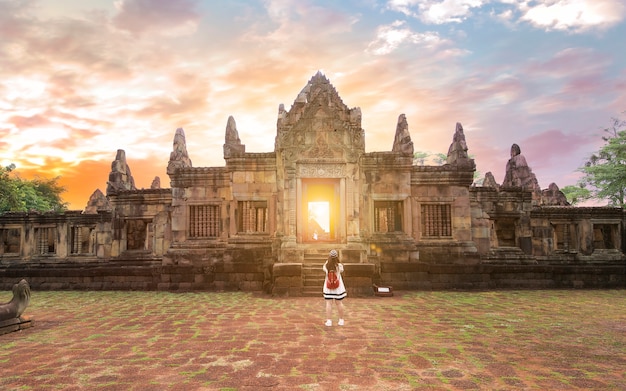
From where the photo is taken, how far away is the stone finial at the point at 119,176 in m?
18.7

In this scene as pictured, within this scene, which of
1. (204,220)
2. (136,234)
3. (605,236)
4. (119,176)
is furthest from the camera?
(119,176)

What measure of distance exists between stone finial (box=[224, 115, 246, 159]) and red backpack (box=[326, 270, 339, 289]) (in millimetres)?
9217

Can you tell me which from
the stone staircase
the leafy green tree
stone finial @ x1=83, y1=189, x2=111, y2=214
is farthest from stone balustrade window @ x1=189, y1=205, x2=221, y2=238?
the leafy green tree

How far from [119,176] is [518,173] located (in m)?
20.9

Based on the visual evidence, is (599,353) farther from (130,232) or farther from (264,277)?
(130,232)

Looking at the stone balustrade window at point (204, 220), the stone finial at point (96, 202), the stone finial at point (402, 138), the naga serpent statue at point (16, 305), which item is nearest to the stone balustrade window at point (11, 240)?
the stone finial at point (96, 202)

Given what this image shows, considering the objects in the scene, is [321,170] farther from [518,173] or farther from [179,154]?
[518,173]

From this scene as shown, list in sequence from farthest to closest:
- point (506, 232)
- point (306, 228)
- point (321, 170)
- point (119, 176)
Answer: point (119, 176), point (506, 232), point (306, 228), point (321, 170)

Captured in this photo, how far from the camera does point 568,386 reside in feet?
16.4

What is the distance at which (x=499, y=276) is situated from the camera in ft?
53.1

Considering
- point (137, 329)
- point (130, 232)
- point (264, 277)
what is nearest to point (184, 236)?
point (130, 232)

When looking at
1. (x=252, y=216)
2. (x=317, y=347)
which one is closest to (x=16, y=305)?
(x=317, y=347)

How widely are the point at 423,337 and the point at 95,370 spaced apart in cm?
576

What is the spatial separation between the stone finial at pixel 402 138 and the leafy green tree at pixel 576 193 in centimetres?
2076
